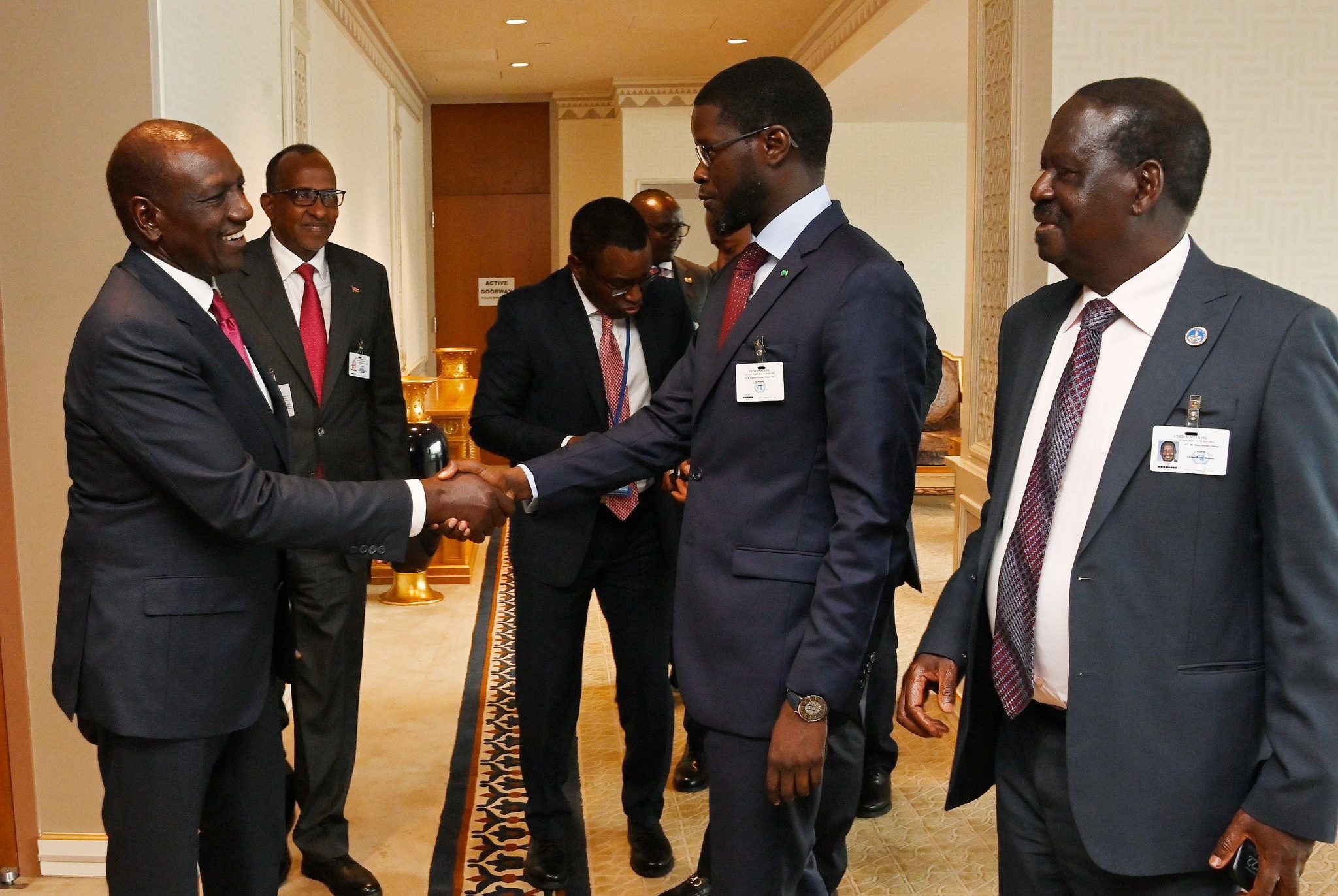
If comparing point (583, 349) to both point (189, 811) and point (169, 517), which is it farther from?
point (189, 811)

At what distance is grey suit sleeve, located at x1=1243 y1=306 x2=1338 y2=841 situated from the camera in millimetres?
1390

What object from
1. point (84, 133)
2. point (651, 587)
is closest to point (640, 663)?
point (651, 587)

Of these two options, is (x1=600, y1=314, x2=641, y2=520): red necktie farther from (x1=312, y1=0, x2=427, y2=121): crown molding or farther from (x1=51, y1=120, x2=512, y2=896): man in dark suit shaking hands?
(x1=312, y1=0, x2=427, y2=121): crown molding

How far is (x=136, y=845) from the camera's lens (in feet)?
6.45

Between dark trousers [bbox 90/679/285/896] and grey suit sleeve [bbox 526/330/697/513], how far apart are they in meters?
0.71

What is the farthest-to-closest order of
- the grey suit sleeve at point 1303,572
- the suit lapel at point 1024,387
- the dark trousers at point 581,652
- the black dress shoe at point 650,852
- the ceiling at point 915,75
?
the ceiling at point 915,75 < the black dress shoe at point 650,852 < the dark trousers at point 581,652 < the suit lapel at point 1024,387 < the grey suit sleeve at point 1303,572

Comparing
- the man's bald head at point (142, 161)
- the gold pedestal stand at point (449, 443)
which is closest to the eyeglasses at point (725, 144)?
the man's bald head at point (142, 161)

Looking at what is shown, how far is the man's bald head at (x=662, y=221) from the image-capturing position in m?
4.41

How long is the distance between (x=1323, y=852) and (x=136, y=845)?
10.3ft

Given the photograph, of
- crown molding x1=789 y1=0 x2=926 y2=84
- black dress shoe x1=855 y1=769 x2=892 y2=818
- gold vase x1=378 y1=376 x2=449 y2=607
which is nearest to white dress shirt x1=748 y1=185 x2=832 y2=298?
black dress shoe x1=855 y1=769 x2=892 y2=818

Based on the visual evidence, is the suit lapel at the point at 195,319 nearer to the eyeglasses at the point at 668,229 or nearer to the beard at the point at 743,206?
the beard at the point at 743,206

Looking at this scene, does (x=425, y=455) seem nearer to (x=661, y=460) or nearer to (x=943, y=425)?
(x=661, y=460)

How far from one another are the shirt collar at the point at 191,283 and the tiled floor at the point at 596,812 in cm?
176

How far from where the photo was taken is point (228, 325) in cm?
211
